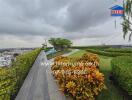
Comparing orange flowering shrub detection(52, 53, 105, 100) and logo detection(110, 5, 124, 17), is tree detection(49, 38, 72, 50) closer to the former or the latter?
logo detection(110, 5, 124, 17)

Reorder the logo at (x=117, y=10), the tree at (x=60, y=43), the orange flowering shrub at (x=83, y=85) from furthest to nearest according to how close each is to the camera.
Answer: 1. the tree at (x=60, y=43)
2. the logo at (x=117, y=10)
3. the orange flowering shrub at (x=83, y=85)

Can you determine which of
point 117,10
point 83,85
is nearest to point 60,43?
point 117,10

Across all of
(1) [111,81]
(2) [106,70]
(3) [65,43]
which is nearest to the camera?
(1) [111,81]

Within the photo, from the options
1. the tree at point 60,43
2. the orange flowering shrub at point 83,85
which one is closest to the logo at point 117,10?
the orange flowering shrub at point 83,85

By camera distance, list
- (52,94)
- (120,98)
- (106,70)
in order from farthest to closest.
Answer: (106,70) → (120,98) → (52,94)

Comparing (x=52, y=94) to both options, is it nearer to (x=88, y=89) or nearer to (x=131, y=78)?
(x=88, y=89)

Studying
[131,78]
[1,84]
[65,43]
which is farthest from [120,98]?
[65,43]

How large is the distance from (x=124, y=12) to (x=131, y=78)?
69.9 ft

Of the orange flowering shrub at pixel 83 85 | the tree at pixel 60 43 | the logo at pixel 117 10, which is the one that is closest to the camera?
the orange flowering shrub at pixel 83 85

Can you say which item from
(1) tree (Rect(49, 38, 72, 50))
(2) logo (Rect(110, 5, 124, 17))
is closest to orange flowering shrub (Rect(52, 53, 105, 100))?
(2) logo (Rect(110, 5, 124, 17))

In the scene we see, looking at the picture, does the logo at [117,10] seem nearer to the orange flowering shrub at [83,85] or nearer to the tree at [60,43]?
the orange flowering shrub at [83,85]

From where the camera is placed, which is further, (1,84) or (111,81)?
(111,81)

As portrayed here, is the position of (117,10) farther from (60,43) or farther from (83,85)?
(60,43)

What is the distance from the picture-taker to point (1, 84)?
6676 mm
